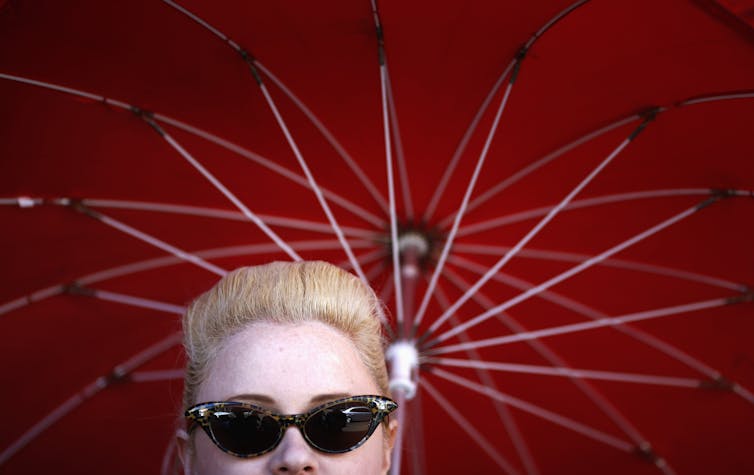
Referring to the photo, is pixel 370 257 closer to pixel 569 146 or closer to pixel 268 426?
pixel 569 146

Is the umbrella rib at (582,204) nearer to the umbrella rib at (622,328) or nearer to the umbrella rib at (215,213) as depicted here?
the umbrella rib at (622,328)

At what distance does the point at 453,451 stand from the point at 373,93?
2829 millimetres

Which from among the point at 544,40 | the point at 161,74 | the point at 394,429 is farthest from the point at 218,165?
the point at 394,429

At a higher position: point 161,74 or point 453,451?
point 161,74

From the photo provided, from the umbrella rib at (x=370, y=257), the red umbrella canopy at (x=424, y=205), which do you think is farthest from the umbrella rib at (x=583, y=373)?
the umbrella rib at (x=370, y=257)

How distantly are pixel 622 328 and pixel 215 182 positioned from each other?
2.70 m

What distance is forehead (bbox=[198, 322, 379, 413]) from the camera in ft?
6.50

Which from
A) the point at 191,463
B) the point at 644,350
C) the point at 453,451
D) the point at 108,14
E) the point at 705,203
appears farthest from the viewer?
the point at 453,451

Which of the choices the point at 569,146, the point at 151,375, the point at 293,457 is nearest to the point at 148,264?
the point at 151,375

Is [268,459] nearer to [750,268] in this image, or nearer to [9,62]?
[9,62]

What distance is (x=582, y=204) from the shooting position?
14.5 feet

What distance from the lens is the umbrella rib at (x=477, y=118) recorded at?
3533 mm

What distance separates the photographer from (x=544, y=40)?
3.63 m

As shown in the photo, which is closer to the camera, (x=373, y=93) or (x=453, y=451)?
(x=373, y=93)
